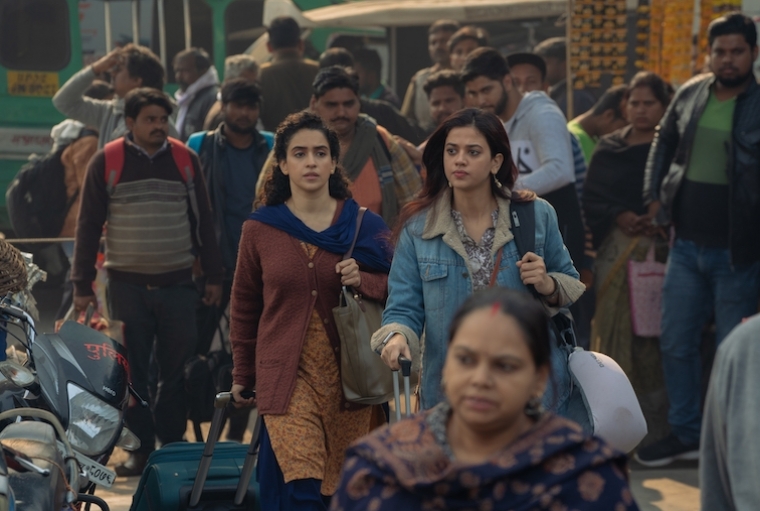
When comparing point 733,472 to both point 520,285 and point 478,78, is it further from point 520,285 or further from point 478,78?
point 478,78

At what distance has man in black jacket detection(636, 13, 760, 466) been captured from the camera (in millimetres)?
7375

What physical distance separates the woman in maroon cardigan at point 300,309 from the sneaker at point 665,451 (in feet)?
9.41

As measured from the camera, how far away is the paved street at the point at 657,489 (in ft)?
22.7

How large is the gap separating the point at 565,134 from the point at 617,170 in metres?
0.98

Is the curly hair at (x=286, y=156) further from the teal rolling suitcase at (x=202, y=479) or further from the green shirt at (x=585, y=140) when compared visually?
the green shirt at (x=585, y=140)

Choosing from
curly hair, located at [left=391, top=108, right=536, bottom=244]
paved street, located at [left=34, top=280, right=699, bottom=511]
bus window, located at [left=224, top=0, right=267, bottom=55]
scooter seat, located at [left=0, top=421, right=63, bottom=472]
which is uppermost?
bus window, located at [left=224, top=0, right=267, bottom=55]

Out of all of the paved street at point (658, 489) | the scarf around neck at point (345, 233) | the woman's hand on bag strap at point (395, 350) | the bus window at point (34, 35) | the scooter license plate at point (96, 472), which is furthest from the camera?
the bus window at point (34, 35)

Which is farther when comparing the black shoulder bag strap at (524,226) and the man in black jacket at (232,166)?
the man in black jacket at (232,166)

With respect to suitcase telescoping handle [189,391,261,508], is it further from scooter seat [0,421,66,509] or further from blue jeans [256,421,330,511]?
scooter seat [0,421,66,509]

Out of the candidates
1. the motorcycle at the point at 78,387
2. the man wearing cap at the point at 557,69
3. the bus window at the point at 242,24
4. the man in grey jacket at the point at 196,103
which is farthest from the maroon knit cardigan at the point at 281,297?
the bus window at the point at 242,24

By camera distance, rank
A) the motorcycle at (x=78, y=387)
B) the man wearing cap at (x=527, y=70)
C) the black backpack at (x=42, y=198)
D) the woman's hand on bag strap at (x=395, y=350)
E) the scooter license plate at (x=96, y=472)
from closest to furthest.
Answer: the woman's hand on bag strap at (x=395, y=350) → the scooter license plate at (x=96, y=472) → the motorcycle at (x=78, y=387) → the man wearing cap at (x=527, y=70) → the black backpack at (x=42, y=198)

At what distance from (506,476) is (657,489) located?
481 cm

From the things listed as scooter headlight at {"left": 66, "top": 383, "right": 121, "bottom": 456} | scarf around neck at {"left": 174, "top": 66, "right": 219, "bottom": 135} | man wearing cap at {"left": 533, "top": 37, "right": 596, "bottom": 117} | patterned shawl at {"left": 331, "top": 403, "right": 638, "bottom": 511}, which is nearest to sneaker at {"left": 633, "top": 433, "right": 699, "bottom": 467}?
scooter headlight at {"left": 66, "top": 383, "right": 121, "bottom": 456}

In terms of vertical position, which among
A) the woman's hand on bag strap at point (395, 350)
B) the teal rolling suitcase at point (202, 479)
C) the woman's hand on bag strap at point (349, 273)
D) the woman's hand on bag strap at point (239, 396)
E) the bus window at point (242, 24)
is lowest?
the teal rolling suitcase at point (202, 479)
